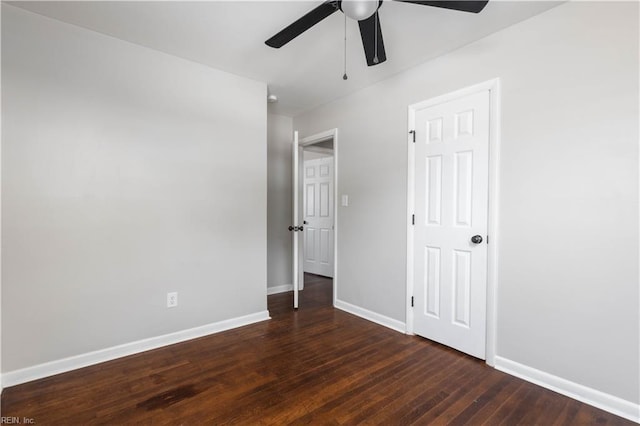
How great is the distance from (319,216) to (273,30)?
3257 millimetres

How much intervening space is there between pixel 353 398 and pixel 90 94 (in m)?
2.83

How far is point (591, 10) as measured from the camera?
6.01 ft

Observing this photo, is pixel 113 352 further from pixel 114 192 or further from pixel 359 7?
pixel 359 7

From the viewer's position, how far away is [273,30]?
2232 millimetres

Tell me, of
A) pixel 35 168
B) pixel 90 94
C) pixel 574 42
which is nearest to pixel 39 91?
pixel 90 94

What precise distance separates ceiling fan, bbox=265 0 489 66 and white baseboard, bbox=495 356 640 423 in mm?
2282

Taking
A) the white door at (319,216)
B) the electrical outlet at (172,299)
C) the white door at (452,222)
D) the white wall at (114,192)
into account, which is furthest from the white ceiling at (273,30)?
the white door at (319,216)

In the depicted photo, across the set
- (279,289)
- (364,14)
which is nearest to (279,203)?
(279,289)

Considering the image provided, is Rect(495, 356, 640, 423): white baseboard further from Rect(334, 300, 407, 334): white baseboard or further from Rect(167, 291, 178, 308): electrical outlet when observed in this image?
Rect(167, 291, 178, 308): electrical outlet

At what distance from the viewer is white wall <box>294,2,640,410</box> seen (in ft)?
5.68

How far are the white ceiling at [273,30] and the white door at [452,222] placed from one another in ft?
1.66

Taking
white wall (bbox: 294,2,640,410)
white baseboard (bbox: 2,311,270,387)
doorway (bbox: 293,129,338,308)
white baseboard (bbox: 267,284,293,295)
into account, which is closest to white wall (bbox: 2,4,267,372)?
white baseboard (bbox: 2,311,270,387)

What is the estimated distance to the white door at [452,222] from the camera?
2340 millimetres

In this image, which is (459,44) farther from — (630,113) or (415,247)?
(415,247)
